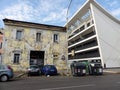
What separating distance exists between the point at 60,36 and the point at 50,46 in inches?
99.7

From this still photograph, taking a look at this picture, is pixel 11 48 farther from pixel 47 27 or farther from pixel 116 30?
pixel 116 30

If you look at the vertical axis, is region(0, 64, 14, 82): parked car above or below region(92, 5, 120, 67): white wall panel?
below

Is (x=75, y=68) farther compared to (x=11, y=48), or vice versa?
(x=11, y=48)

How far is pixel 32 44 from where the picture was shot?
88.7 ft

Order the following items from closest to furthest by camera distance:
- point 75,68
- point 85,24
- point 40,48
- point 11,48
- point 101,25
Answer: point 75,68 → point 11,48 → point 40,48 → point 101,25 → point 85,24

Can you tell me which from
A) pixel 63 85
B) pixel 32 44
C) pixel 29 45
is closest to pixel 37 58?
pixel 32 44

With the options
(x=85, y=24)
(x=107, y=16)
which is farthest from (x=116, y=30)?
(x=85, y=24)

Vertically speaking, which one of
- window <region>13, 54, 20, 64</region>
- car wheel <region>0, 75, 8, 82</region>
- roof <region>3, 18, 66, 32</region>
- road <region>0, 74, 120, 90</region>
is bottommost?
road <region>0, 74, 120, 90</region>

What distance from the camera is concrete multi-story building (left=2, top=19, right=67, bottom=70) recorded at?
84.2ft

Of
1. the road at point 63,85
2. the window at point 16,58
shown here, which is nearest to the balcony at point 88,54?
the window at point 16,58

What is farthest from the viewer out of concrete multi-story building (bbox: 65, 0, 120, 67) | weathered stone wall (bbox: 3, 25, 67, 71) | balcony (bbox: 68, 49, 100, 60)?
balcony (bbox: 68, 49, 100, 60)

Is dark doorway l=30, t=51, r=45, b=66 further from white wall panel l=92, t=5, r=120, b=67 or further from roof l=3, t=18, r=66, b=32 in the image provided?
white wall panel l=92, t=5, r=120, b=67

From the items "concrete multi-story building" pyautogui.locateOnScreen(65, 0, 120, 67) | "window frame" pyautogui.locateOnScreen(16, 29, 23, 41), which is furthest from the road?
"concrete multi-story building" pyautogui.locateOnScreen(65, 0, 120, 67)

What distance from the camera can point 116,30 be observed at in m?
48.2
